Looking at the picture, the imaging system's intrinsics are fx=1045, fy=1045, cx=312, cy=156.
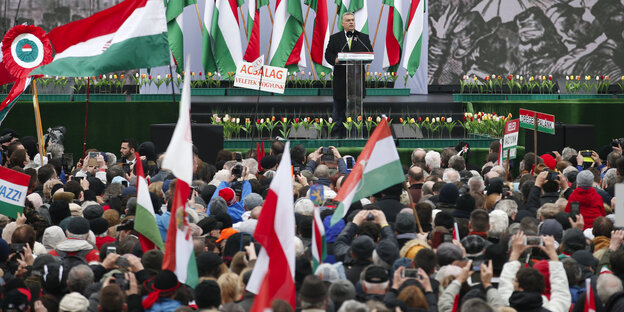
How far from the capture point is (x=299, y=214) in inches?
367

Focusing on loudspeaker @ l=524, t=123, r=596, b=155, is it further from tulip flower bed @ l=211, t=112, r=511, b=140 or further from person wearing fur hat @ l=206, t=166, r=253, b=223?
person wearing fur hat @ l=206, t=166, r=253, b=223

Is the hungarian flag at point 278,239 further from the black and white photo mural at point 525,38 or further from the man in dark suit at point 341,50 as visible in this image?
the black and white photo mural at point 525,38

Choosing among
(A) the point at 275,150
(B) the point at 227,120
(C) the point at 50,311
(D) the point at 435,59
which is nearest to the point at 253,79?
(A) the point at 275,150

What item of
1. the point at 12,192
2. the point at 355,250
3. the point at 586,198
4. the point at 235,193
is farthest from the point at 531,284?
the point at 12,192

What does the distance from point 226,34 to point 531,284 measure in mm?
16755

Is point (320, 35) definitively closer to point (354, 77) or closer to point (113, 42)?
point (354, 77)

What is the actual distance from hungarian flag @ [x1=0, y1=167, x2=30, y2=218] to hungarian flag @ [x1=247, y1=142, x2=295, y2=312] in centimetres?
373

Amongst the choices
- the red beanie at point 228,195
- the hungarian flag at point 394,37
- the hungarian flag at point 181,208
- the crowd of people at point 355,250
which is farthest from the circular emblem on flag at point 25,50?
the hungarian flag at point 394,37

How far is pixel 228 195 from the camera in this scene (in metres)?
10.7

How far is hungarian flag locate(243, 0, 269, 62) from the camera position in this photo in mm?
22359

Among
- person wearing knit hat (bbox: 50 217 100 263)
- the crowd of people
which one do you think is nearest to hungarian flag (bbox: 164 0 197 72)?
the crowd of people

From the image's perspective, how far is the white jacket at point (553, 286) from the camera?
7.16m

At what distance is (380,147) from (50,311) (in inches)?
125

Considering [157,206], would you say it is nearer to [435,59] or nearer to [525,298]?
[525,298]
